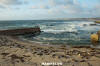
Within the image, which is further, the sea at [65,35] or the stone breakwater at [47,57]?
the sea at [65,35]

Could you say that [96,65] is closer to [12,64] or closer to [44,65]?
[44,65]

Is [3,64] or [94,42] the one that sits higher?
[3,64]

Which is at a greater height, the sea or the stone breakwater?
the stone breakwater

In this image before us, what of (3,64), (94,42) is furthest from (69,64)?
(94,42)

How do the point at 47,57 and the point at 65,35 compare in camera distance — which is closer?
the point at 47,57

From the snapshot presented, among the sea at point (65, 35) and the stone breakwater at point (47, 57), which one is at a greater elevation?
the stone breakwater at point (47, 57)

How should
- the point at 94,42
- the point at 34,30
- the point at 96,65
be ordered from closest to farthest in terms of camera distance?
1. the point at 96,65
2. the point at 94,42
3. the point at 34,30

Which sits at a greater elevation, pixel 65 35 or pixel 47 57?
pixel 47 57

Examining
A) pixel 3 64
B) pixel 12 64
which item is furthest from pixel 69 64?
pixel 3 64

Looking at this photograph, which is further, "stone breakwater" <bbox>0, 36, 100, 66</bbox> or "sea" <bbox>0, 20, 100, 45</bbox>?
"sea" <bbox>0, 20, 100, 45</bbox>

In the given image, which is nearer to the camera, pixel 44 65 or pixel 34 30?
pixel 44 65

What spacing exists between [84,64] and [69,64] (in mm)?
728

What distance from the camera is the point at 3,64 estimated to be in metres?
4.54

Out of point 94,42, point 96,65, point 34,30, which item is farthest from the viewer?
point 34,30
